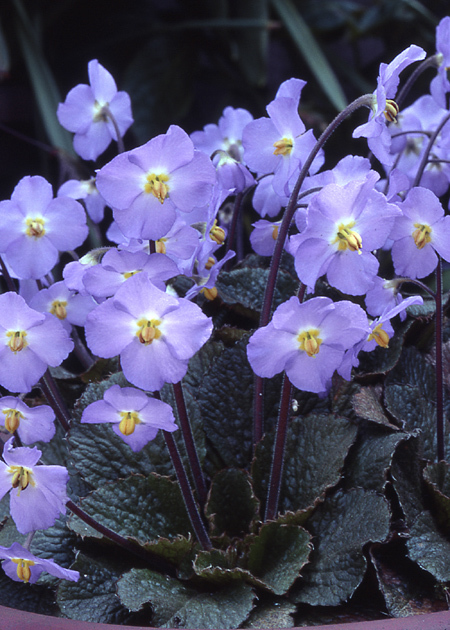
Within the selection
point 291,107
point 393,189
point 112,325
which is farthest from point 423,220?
point 112,325

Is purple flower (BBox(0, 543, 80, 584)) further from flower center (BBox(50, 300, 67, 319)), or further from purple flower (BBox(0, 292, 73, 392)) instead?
flower center (BBox(50, 300, 67, 319))

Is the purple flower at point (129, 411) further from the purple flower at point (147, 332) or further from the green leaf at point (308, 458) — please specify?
the green leaf at point (308, 458)

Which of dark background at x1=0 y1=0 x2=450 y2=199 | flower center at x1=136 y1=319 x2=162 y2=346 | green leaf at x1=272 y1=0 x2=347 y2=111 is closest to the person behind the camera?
flower center at x1=136 y1=319 x2=162 y2=346

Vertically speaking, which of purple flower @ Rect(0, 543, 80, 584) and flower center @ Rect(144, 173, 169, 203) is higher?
flower center @ Rect(144, 173, 169, 203)

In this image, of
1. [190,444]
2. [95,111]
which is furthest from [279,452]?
[95,111]

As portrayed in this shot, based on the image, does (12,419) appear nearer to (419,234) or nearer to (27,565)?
(27,565)

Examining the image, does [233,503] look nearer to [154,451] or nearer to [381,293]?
[154,451]

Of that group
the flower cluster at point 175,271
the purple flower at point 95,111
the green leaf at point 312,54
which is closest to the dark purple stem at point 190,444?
the flower cluster at point 175,271

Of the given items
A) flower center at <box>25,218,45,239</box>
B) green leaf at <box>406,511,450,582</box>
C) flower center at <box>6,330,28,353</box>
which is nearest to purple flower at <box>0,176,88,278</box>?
flower center at <box>25,218,45,239</box>
